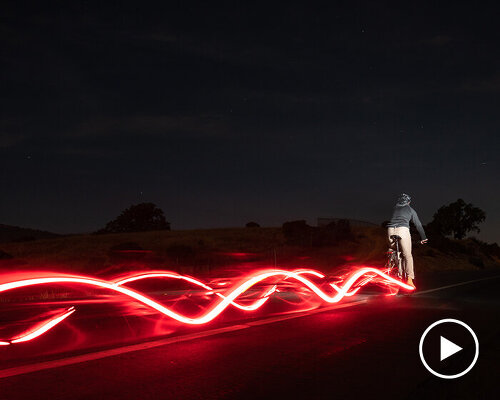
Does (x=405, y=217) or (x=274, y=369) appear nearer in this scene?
(x=274, y=369)

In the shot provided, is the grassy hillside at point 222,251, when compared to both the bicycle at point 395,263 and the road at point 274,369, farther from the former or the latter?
the road at point 274,369

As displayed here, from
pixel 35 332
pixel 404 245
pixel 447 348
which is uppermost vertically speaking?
pixel 404 245

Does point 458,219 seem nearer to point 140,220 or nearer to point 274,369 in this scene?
point 140,220

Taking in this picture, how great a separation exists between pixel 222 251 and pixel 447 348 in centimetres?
6207

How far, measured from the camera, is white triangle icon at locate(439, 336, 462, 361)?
6.60 m

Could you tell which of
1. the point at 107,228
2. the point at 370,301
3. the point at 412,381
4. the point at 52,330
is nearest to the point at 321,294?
the point at 370,301

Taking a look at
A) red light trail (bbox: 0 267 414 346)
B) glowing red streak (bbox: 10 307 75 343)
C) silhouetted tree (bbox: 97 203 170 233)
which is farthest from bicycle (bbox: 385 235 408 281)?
silhouetted tree (bbox: 97 203 170 233)

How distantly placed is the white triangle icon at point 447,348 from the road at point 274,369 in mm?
289

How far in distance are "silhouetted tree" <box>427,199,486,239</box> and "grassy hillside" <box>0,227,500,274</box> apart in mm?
33313

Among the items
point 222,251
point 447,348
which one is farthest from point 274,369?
point 222,251

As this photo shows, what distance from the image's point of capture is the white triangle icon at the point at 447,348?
21.7 feet

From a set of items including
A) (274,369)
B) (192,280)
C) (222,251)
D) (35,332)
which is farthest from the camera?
(222,251)

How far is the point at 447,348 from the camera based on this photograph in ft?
22.8

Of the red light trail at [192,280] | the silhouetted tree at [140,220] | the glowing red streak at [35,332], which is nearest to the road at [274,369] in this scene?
the red light trail at [192,280]
